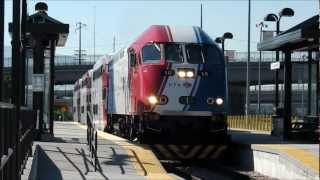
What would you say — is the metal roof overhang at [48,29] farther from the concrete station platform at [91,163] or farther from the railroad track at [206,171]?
the railroad track at [206,171]

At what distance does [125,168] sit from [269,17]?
1557cm

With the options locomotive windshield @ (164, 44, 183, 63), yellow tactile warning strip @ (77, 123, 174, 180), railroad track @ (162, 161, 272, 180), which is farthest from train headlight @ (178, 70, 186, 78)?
railroad track @ (162, 161, 272, 180)

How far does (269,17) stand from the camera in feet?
98.2

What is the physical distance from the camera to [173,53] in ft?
67.4

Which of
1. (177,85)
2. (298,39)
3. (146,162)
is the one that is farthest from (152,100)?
(298,39)

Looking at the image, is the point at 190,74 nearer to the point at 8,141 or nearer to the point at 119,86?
the point at 119,86

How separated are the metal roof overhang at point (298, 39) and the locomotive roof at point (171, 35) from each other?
2.76 metres

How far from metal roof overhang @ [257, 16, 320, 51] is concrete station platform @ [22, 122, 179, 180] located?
586 centimetres

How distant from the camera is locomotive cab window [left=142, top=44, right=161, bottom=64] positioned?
20344 millimetres

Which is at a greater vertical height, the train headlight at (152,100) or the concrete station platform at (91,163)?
the train headlight at (152,100)

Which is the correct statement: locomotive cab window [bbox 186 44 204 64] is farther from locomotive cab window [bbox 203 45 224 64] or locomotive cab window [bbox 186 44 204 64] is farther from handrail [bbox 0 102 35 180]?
handrail [bbox 0 102 35 180]

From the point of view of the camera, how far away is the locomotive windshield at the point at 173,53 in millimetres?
20375

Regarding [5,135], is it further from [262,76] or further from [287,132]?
[262,76]

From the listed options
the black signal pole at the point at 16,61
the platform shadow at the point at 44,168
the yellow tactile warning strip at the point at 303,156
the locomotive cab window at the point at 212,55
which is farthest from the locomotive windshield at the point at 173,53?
the black signal pole at the point at 16,61
